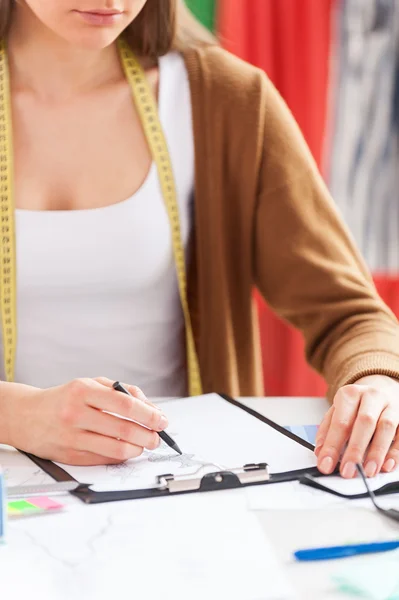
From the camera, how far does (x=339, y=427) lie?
91cm

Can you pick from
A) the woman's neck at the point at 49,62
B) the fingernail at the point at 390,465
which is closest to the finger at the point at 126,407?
the fingernail at the point at 390,465

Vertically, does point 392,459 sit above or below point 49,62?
below

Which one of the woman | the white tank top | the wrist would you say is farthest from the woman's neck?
the wrist

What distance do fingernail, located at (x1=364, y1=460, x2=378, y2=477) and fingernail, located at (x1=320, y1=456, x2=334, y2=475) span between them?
0.11ft

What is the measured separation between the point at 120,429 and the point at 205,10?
124cm

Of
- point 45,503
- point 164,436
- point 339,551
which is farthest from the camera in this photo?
point 164,436

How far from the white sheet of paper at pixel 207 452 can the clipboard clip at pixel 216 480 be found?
2 cm

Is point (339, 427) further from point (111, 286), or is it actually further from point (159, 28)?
point (159, 28)

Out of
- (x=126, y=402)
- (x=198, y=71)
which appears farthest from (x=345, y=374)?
(x=198, y=71)

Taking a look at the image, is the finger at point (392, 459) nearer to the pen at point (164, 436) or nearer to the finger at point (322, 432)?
the finger at point (322, 432)

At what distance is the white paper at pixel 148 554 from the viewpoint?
643mm

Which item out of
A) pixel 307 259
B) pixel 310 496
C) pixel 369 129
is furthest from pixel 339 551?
pixel 369 129

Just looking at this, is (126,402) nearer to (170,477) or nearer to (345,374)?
(170,477)

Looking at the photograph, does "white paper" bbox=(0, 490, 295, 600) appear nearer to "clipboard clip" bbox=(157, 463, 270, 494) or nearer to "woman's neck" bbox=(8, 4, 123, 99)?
"clipboard clip" bbox=(157, 463, 270, 494)
